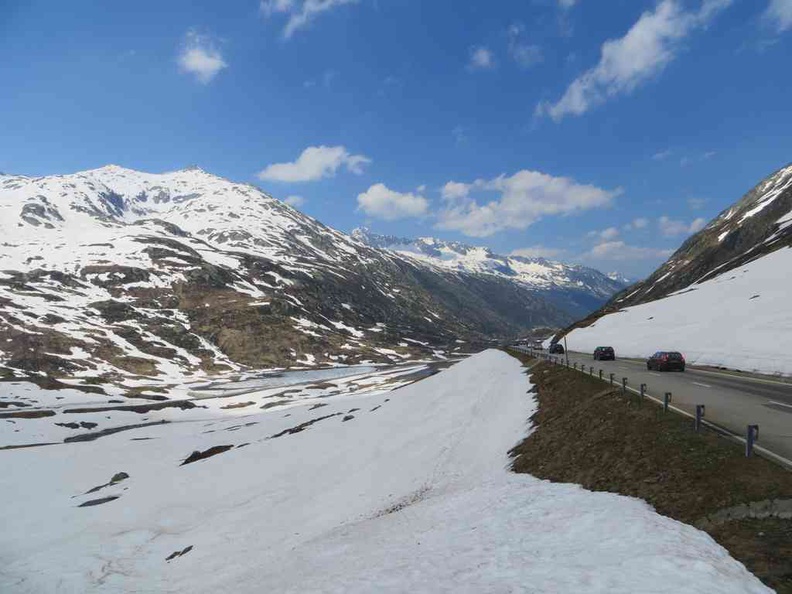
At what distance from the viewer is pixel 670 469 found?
1447 cm

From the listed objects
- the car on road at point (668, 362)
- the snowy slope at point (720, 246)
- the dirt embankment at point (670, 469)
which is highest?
the snowy slope at point (720, 246)

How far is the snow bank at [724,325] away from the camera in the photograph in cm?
4091

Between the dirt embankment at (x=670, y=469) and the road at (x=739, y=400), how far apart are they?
6.10 feet

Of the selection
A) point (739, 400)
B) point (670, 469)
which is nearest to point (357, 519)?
point (670, 469)

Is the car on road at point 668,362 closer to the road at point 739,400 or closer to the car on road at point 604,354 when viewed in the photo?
the road at point 739,400

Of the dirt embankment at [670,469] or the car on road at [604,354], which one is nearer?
the dirt embankment at [670,469]

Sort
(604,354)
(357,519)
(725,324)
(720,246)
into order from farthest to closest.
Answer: (720,246) < (604,354) < (725,324) < (357,519)

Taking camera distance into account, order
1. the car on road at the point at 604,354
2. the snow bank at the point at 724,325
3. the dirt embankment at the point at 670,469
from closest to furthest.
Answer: the dirt embankment at the point at 670,469 → the snow bank at the point at 724,325 → the car on road at the point at 604,354

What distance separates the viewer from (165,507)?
35.3m

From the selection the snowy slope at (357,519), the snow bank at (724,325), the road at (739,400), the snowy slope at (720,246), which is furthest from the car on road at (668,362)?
the snowy slope at (720,246)

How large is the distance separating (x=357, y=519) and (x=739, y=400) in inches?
797

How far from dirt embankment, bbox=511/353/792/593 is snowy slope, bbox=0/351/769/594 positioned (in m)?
0.66

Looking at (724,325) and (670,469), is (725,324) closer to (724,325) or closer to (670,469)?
(724,325)

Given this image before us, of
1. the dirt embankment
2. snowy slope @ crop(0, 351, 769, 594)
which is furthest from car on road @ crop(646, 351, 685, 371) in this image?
the dirt embankment
